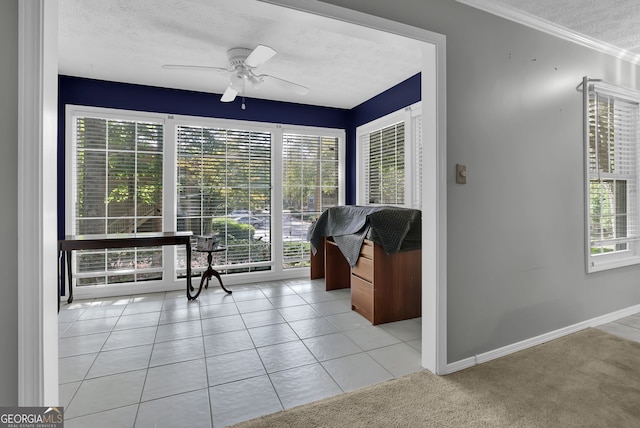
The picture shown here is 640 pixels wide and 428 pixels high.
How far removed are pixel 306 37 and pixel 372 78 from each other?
120 cm

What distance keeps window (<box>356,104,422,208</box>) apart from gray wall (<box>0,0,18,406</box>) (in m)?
3.29

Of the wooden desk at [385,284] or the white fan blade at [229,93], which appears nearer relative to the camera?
the wooden desk at [385,284]

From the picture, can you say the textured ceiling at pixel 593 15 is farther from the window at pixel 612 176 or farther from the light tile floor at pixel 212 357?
the light tile floor at pixel 212 357

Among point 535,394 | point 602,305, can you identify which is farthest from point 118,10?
point 602,305

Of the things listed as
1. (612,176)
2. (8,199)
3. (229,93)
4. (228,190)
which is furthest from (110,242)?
(612,176)

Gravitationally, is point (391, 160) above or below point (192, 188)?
above

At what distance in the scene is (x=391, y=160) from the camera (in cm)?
403

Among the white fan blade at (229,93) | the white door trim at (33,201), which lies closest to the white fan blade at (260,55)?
the white fan blade at (229,93)

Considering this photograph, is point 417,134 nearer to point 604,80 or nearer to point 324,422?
point 604,80

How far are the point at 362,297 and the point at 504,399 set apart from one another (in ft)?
4.74

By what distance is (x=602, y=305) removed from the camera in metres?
2.78

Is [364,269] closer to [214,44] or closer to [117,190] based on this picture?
[214,44]

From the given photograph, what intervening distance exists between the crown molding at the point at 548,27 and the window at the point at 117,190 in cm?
364

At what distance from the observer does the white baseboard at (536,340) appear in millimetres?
2070
